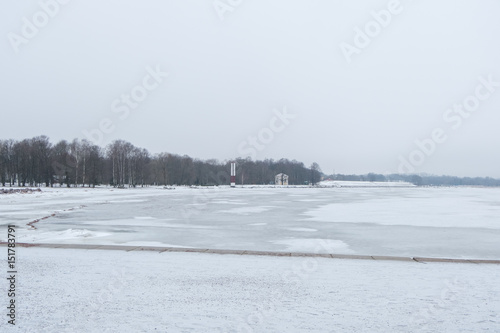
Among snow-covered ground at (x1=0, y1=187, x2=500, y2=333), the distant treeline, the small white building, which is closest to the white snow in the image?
snow-covered ground at (x1=0, y1=187, x2=500, y2=333)

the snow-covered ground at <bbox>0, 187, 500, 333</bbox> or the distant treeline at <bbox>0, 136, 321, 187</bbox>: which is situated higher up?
the distant treeline at <bbox>0, 136, 321, 187</bbox>

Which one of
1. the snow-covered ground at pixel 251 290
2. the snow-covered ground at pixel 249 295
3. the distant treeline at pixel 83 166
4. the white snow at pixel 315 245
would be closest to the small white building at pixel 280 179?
the distant treeline at pixel 83 166

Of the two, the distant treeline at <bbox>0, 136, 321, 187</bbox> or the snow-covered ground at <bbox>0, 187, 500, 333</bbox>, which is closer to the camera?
the snow-covered ground at <bbox>0, 187, 500, 333</bbox>

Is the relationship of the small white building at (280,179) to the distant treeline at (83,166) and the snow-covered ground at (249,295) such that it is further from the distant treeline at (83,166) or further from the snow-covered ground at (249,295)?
the snow-covered ground at (249,295)

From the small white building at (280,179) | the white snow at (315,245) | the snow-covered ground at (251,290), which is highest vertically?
the small white building at (280,179)

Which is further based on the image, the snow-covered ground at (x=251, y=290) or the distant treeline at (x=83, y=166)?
the distant treeline at (x=83, y=166)

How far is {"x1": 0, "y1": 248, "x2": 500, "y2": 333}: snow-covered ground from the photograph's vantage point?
4953mm

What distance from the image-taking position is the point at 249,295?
20.0 feet

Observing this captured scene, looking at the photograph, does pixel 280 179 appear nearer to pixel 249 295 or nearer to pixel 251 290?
pixel 251 290

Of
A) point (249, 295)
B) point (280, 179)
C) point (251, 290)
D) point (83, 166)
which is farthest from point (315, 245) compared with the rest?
point (280, 179)

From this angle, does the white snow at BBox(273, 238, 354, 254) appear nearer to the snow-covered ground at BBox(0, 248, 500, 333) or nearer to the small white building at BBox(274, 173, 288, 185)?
the snow-covered ground at BBox(0, 248, 500, 333)

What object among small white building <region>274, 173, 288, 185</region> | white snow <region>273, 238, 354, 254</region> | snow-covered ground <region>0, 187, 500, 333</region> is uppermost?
small white building <region>274, 173, 288, 185</region>

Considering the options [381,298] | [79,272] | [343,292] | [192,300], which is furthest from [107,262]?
[381,298]

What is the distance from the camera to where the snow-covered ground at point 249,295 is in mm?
4953
